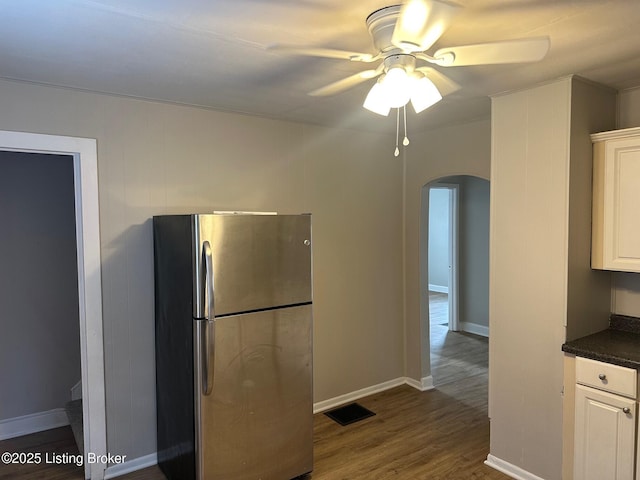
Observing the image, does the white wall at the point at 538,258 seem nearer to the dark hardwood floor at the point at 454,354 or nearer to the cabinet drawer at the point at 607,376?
the cabinet drawer at the point at 607,376

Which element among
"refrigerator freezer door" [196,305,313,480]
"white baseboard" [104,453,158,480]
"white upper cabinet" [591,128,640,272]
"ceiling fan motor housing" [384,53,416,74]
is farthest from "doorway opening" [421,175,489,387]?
"ceiling fan motor housing" [384,53,416,74]

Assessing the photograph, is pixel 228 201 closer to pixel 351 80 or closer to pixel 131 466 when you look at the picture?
pixel 351 80

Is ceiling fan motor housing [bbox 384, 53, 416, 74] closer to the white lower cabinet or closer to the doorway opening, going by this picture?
the white lower cabinet

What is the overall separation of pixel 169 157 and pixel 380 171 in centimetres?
184

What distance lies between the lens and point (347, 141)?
11.9ft

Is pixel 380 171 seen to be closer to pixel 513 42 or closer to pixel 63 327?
pixel 513 42

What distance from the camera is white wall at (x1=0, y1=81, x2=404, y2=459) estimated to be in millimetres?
2605

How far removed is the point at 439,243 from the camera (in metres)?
9.22

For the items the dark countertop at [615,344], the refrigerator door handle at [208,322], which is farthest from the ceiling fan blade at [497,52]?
the dark countertop at [615,344]

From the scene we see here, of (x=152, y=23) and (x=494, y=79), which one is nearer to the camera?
(x=152, y=23)

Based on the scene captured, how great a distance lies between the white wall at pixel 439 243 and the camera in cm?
904

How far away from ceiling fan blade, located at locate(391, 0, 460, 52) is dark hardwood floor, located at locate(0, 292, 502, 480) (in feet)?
8.07

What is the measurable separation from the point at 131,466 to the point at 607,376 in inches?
110

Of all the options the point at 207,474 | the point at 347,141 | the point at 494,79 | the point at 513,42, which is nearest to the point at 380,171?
the point at 347,141
